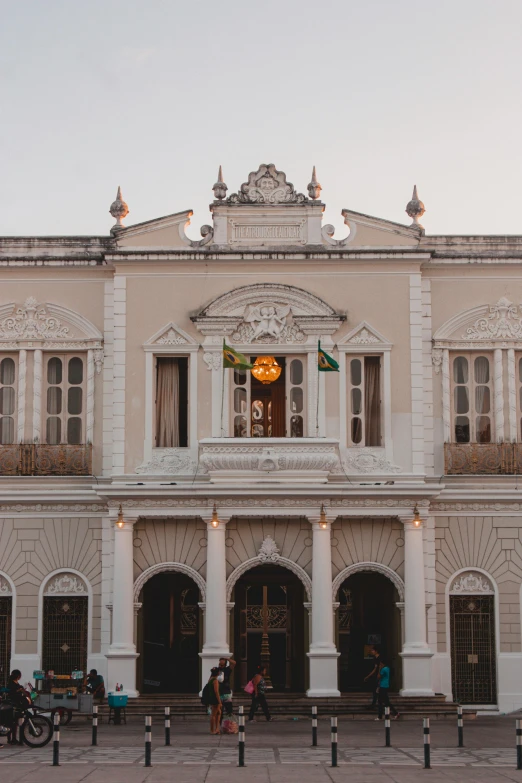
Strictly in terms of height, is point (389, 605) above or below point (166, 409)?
below

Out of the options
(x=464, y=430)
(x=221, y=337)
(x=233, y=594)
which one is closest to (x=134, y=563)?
(x=233, y=594)

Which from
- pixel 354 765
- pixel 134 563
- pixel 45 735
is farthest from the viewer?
pixel 134 563

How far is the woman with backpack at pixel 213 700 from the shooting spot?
79.9ft

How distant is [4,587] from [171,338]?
712cm

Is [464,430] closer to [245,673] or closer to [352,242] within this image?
[352,242]

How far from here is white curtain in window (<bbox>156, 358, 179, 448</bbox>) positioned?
98.9 ft

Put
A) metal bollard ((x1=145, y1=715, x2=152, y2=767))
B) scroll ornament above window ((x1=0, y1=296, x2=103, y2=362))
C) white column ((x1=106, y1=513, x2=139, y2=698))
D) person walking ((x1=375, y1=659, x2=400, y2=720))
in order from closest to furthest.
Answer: metal bollard ((x1=145, y1=715, x2=152, y2=767)) < person walking ((x1=375, y1=659, x2=400, y2=720)) < white column ((x1=106, y1=513, x2=139, y2=698)) < scroll ornament above window ((x1=0, y1=296, x2=103, y2=362))

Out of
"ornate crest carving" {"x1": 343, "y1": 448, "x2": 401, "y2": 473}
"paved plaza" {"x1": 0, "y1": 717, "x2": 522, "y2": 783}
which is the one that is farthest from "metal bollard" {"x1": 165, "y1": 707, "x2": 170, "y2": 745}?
"ornate crest carving" {"x1": 343, "y1": 448, "x2": 401, "y2": 473}

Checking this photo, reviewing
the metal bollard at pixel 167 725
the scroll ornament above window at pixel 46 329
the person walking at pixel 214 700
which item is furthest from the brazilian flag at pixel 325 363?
the metal bollard at pixel 167 725

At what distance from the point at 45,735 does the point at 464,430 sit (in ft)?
42.7

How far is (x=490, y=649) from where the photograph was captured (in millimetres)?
29938

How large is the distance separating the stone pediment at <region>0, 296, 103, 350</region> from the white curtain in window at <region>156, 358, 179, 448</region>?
1.77m

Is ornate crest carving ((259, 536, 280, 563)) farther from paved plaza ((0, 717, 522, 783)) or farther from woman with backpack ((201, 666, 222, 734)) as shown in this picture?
woman with backpack ((201, 666, 222, 734))

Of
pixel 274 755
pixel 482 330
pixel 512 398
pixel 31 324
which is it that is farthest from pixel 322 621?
pixel 31 324
